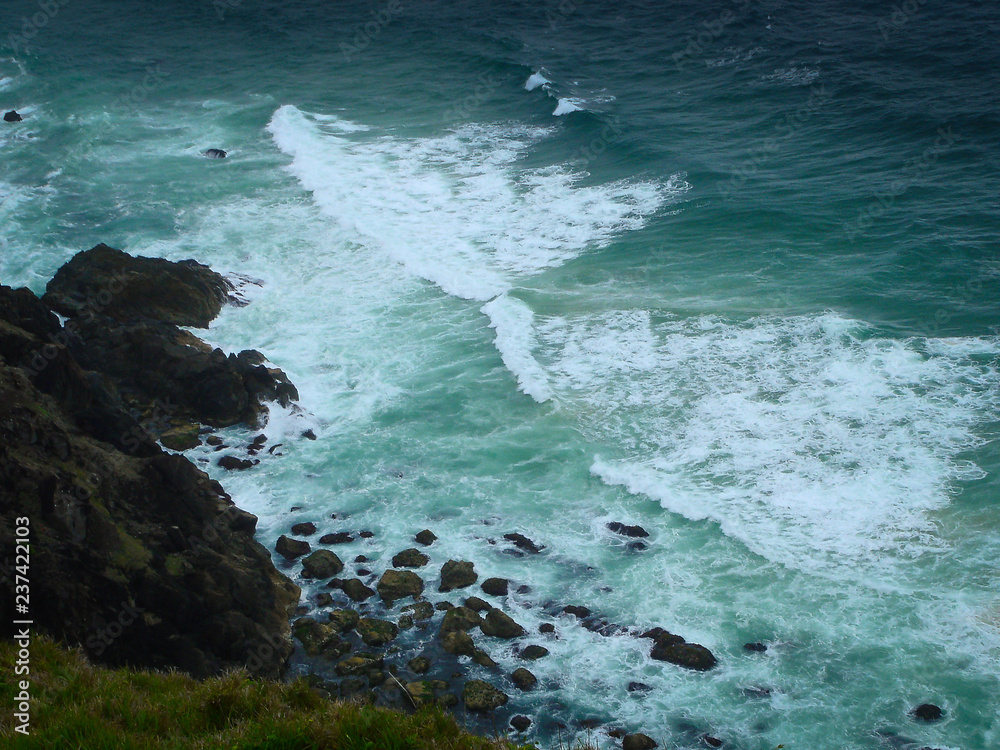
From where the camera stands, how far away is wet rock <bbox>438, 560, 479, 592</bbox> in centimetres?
1786

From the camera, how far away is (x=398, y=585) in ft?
58.5

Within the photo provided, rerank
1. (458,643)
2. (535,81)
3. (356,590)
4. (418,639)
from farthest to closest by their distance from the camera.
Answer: (535,81), (356,590), (418,639), (458,643)

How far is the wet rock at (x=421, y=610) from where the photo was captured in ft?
56.3

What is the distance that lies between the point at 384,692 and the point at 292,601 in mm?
3140

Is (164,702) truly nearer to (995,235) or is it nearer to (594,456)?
(594,456)

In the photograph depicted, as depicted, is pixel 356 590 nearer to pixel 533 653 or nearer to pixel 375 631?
pixel 375 631

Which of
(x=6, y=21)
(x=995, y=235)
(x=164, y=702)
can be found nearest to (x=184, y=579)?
(x=164, y=702)

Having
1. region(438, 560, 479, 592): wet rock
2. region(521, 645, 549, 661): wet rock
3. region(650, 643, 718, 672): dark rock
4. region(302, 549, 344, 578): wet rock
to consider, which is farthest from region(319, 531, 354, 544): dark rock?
region(650, 643, 718, 672): dark rock

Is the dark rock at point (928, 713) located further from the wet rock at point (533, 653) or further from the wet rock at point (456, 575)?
the wet rock at point (456, 575)

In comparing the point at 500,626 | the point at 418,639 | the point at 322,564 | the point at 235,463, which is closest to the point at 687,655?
the point at 500,626

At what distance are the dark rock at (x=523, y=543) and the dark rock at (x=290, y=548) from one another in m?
4.38

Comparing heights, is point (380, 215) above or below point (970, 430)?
above

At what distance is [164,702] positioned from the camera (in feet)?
33.5

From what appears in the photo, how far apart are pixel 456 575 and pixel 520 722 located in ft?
Result: 12.7
